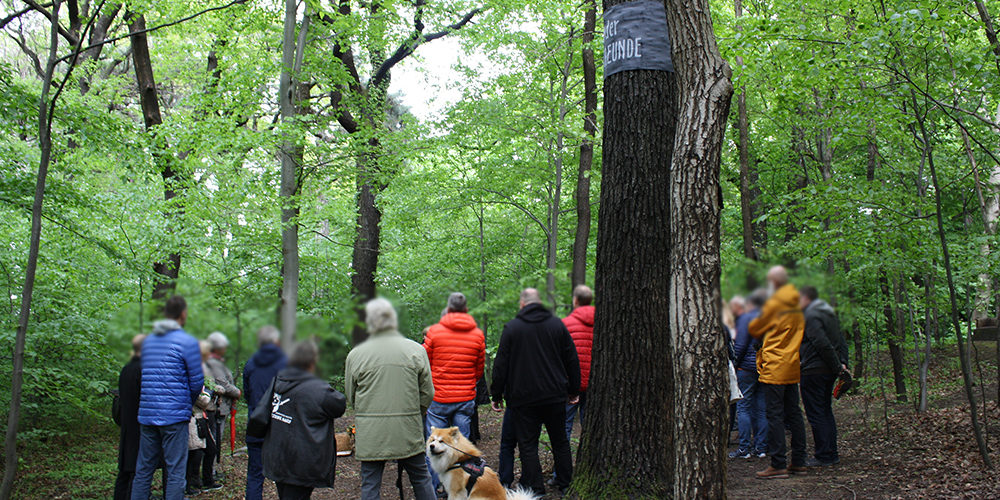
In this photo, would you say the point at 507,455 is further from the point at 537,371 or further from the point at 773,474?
the point at 773,474

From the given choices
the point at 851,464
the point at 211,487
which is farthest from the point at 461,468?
the point at 851,464

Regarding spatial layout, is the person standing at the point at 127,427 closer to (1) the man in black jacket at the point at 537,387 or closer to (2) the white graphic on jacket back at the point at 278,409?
(2) the white graphic on jacket back at the point at 278,409

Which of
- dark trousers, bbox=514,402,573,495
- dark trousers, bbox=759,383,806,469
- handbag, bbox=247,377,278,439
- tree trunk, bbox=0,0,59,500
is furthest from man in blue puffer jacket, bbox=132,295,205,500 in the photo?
dark trousers, bbox=759,383,806,469

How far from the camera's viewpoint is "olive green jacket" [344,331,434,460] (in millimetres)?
4195

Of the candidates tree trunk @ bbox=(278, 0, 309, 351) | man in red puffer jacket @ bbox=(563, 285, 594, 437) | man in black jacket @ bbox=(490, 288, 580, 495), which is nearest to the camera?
man in red puffer jacket @ bbox=(563, 285, 594, 437)

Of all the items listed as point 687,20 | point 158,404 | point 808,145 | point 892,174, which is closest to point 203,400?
point 158,404

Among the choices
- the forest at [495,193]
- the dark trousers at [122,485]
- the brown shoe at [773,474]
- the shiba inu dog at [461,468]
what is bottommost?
the dark trousers at [122,485]

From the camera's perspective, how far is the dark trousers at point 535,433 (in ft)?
18.0

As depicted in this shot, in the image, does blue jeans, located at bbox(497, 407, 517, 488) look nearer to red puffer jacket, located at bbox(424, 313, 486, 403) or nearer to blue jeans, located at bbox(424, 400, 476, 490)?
blue jeans, located at bbox(424, 400, 476, 490)

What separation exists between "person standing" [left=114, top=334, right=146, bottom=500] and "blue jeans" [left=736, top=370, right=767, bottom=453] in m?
6.06

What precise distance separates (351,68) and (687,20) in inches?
419

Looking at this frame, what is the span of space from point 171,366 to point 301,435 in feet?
7.08

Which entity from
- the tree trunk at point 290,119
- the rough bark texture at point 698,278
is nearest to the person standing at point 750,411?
the rough bark texture at point 698,278

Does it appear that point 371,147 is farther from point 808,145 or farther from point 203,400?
point 808,145
